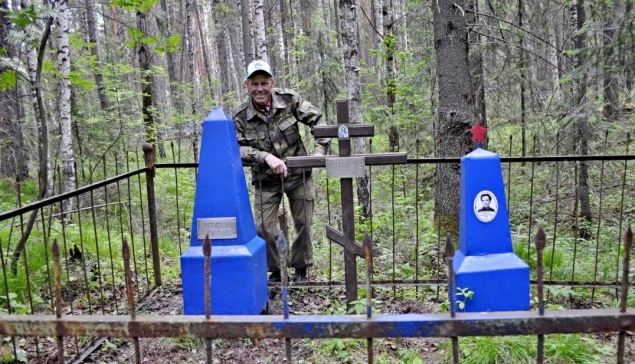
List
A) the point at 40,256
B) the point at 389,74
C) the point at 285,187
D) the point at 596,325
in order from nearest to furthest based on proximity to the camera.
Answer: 1. the point at 596,325
2. the point at 285,187
3. the point at 40,256
4. the point at 389,74

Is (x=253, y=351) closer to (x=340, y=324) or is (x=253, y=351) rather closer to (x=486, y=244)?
(x=486, y=244)

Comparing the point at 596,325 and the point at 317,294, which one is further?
the point at 317,294

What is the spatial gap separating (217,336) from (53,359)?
2.72 m

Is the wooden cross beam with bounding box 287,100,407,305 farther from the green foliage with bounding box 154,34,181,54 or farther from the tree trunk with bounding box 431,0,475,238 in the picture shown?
the green foliage with bounding box 154,34,181,54

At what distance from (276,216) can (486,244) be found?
6.44 ft

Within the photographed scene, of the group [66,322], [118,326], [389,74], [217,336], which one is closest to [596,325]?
[217,336]

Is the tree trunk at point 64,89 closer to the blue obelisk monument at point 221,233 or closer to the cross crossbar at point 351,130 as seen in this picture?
the blue obelisk monument at point 221,233

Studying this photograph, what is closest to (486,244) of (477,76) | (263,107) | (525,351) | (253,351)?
(525,351)

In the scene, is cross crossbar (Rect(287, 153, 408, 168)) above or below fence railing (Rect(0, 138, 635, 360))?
above

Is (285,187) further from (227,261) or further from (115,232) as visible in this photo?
(115,232)

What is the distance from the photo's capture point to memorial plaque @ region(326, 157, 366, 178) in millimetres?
3449

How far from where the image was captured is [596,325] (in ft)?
4.65

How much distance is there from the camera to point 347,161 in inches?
136

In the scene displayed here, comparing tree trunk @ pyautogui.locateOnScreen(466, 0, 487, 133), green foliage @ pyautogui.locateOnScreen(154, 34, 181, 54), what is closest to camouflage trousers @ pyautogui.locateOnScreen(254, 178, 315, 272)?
green foliage @ pyautogui.locateOnScreen(154, 34, 181, 54)
